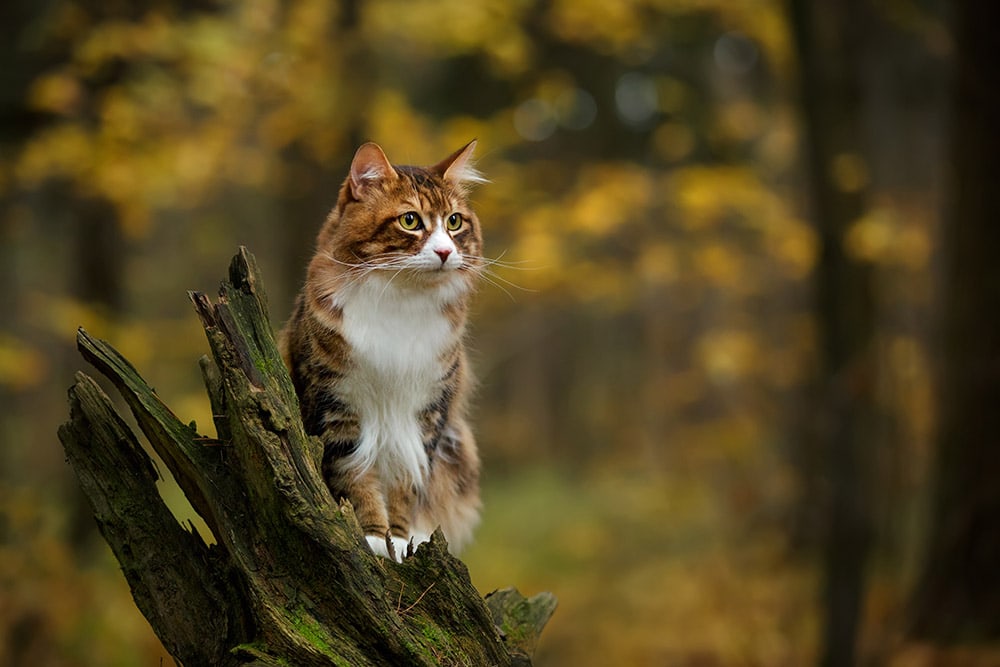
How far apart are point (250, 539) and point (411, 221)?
124cm

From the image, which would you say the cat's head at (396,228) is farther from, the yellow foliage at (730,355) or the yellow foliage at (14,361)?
the yellow foliage at (730,355)

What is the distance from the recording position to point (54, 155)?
7035 mm

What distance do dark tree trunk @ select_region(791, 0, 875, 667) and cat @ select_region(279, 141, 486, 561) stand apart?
158 inches

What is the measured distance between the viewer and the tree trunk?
2.63 m

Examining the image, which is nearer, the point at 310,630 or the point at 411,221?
the point at 310,630

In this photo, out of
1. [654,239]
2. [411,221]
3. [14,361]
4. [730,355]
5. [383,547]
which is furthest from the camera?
[654,239]

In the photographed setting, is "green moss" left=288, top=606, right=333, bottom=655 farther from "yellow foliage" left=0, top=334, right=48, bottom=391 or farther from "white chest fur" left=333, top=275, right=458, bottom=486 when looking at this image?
"yellow foliage" left=0, top=334, right=48, bottom=391

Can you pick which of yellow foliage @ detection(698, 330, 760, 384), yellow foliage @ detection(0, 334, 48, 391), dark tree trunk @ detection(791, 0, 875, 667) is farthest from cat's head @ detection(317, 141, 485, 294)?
yellow foliage @ detection(698, 330, 760, 384)

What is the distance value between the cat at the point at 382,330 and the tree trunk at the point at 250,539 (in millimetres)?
465

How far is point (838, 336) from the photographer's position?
670 cm

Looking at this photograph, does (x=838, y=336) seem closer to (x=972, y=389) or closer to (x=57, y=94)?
(x=972, y=389)

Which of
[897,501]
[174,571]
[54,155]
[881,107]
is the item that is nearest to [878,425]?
[897,501]

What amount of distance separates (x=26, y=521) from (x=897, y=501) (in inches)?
292

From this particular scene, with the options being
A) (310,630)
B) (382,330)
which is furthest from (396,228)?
(310,630)
